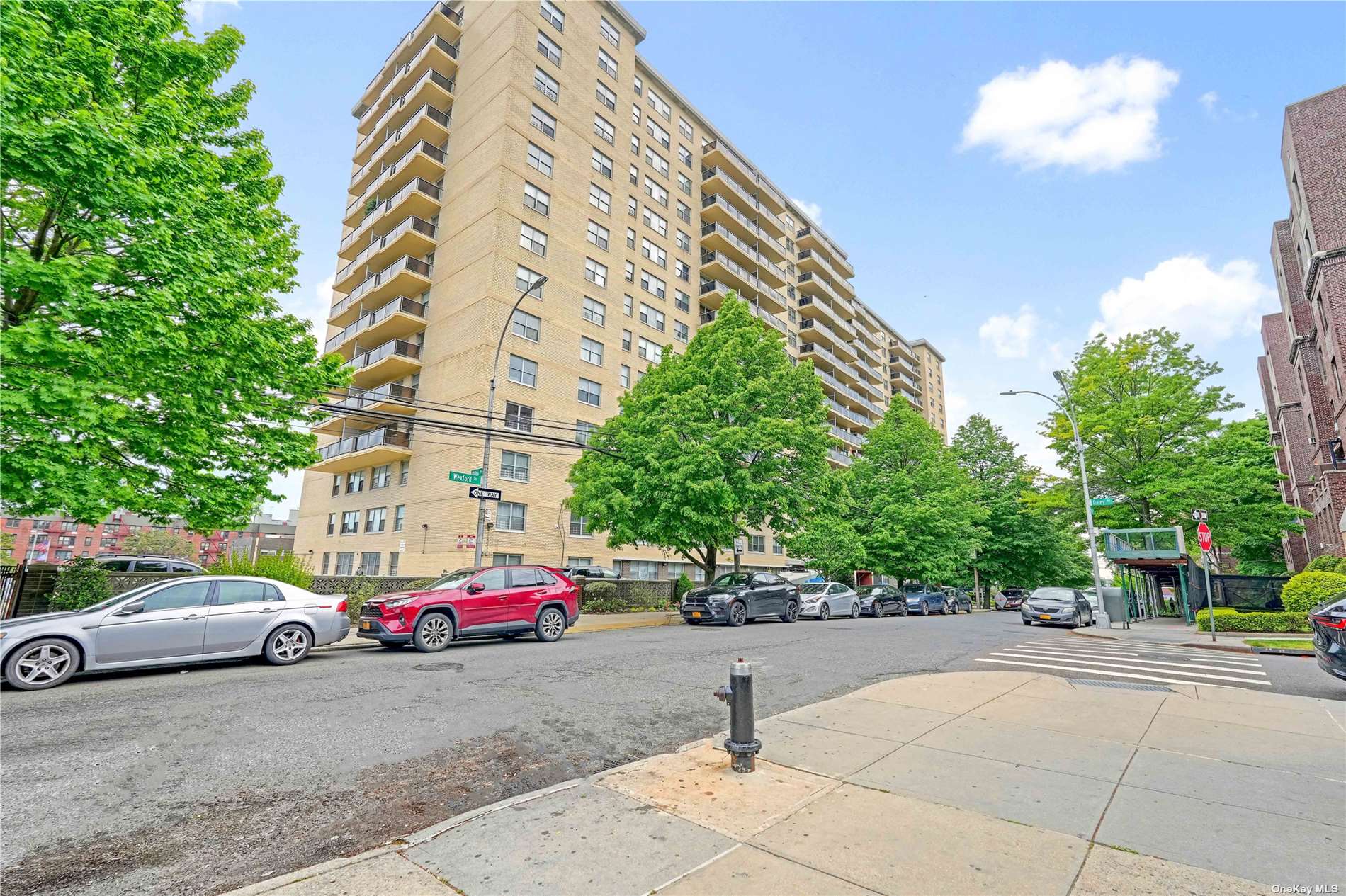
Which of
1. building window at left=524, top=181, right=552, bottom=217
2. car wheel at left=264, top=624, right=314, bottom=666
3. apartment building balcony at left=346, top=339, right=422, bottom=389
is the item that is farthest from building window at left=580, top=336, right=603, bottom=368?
car wheel at left=264, top=624, right=314, bottom=666

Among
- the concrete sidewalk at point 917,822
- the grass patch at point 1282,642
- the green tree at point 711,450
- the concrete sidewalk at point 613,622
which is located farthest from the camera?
the green tree at point 711,450

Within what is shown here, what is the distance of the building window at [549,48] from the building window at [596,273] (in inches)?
358

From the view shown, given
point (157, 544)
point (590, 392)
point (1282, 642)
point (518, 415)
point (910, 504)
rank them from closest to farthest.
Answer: point (1282, 642) < point (518, 415) < point (590, 392) < point (910, 504) < point (157, 544)

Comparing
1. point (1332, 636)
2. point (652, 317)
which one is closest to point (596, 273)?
point (652, 317)

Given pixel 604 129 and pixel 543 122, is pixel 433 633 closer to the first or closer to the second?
pixel 543 122

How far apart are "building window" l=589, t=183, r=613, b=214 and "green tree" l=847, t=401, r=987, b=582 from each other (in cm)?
2156

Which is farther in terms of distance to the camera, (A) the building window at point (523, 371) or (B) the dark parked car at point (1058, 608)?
(A) the building window at point (523, 371)

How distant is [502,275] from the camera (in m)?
29.1

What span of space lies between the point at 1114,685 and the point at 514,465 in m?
24.3

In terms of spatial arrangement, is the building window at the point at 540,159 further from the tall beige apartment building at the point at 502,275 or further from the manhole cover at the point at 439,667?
the manhole cover at the point at 439,667

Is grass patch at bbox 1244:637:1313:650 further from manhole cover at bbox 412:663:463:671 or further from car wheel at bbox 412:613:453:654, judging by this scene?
car wheel at bbox 412:613:453:654

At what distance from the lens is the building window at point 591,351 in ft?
108

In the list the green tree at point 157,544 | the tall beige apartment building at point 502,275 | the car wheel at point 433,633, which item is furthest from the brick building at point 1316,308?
the green tree at point 157,544

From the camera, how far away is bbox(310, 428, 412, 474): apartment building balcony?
97.9ft
